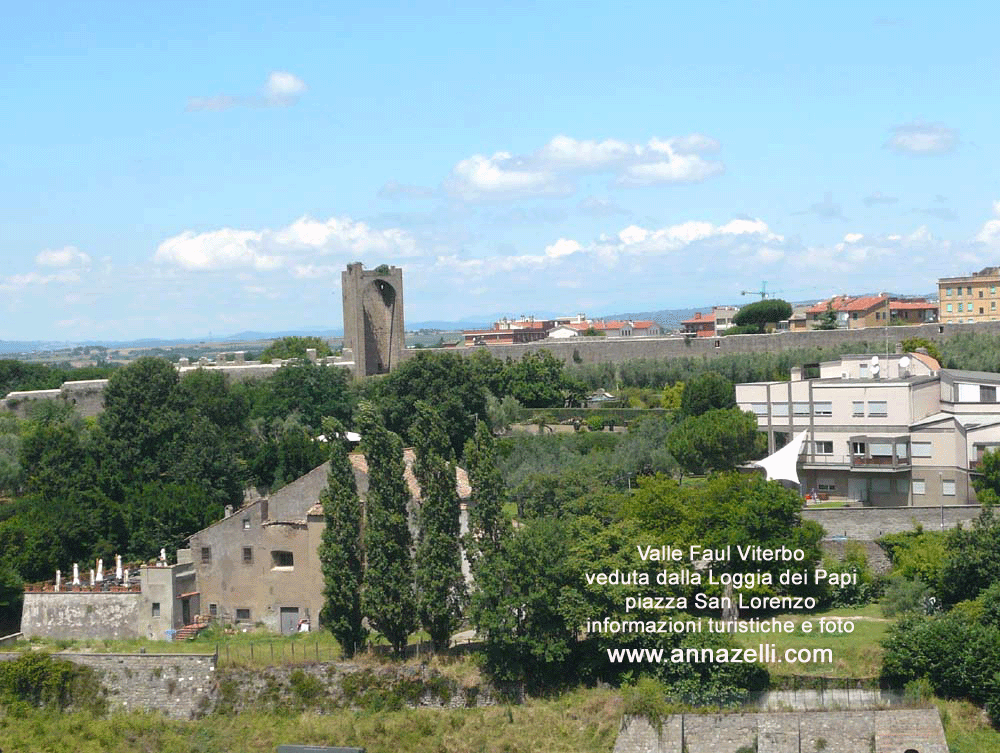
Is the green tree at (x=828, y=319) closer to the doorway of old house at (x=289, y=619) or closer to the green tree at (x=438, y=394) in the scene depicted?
the green tree at (x=438, y=394)

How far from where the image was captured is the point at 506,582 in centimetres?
2733

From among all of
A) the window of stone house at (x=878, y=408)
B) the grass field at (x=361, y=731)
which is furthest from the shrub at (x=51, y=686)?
the window of stone house at (x=878, y=408)

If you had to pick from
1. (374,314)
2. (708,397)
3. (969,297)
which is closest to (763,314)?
(969,297)

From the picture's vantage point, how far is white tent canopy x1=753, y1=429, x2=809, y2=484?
3612 centimetres

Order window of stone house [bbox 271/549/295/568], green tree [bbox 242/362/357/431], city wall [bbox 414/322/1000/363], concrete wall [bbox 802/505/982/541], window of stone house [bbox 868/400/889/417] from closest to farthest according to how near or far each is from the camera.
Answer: window of stone house [bbox 271/549/295/568] < concrete wall [bbox 802/505/982/541] < window of stone house [bbox 868/400/889/417] < green tree [bbox 242/362/357/431] < city wall [bbox 414/322/1000/363]

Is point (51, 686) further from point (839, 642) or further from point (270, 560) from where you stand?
point (839, 642)

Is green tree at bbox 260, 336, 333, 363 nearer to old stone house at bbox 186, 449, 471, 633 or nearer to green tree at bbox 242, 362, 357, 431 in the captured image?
green tree at bbox 242, 362, 357, 431

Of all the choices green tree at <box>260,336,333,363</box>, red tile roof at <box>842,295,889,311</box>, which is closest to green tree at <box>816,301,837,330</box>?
red tile roof at <box>842,295,889,311</box>

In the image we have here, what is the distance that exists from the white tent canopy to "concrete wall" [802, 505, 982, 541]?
9.45ft

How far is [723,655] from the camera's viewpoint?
26.4 metres

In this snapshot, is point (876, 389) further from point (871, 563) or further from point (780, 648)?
point (780, 648)

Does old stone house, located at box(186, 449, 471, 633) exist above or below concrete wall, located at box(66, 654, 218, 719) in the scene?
above

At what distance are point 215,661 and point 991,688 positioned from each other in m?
14.2

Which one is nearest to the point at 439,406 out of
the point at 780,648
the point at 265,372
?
the point at 780,648
